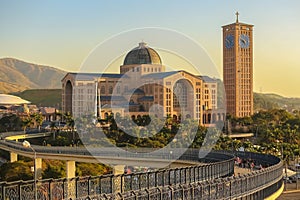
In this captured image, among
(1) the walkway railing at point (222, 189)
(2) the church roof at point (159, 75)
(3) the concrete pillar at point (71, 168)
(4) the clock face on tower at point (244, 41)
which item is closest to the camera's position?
(1) the walkway railing at point (222, 189)

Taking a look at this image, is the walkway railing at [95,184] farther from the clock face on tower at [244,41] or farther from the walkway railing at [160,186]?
the clock face on tower at [244,41]

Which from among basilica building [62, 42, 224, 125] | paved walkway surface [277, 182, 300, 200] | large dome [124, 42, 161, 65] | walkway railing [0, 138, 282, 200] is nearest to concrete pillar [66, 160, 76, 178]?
paved walkway surface [277, 182, 300, 200]

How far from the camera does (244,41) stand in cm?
14725

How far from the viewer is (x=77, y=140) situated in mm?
86375

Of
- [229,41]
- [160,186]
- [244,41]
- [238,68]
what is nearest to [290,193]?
[160,186]

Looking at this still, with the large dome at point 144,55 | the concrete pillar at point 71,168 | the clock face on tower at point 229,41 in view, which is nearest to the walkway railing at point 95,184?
the concrete pillar at point 71,168

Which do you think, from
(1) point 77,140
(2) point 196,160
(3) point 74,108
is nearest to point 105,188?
(2) point 196,160

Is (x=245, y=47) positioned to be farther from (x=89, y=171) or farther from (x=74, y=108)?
(x=89, y=171)

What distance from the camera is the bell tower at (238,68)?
145 m

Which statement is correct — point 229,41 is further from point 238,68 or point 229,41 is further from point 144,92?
point 144,92

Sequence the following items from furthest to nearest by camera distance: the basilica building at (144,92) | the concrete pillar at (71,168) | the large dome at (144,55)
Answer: the large dome at (144,55) → the basilica building at (144,92) → the concrete pillar at (71,168)

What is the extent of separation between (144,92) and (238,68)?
33194mm

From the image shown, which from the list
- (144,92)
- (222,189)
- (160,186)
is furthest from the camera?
(144,92)

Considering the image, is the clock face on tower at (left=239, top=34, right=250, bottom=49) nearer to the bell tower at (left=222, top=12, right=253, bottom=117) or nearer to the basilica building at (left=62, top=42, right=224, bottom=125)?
the bell tower at (left=222, top=12, right=253, bottom=117)
